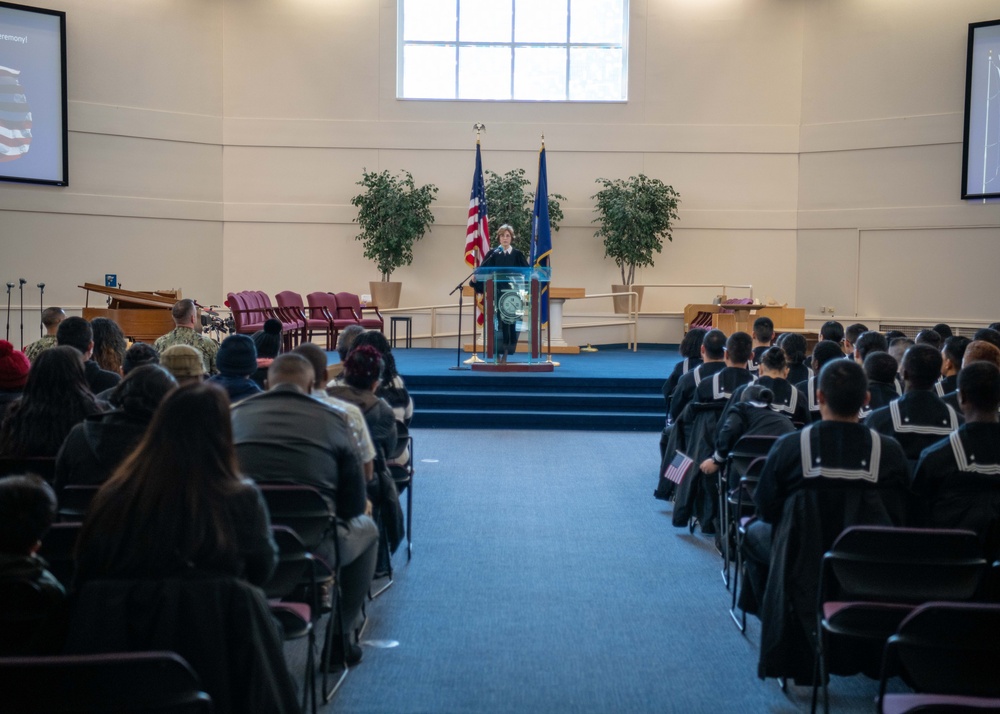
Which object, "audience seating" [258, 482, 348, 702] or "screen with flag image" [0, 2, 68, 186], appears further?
"screen with flag image" [0, 2, 68, 186]

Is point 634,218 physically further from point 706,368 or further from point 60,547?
point 60,547

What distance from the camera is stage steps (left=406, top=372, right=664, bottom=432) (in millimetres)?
9586

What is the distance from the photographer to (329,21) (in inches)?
616

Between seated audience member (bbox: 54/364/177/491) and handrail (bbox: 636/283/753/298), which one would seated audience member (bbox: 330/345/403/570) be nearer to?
seated audience member (bbox: 54/364/177/491)

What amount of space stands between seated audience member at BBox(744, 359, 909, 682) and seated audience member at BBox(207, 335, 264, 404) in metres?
2.59

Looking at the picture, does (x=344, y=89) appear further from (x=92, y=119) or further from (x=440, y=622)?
(x=440, y=622)

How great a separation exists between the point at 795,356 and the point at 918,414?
214cm

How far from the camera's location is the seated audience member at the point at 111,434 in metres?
3.22

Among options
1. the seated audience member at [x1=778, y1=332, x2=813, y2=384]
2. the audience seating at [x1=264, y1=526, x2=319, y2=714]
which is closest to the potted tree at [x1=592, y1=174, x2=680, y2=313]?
the seated audience member at [x1=778, y1=332, x2=813, y2=384]

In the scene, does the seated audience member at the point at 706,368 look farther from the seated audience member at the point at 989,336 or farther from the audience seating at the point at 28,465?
the audience seating at the point at 28,465

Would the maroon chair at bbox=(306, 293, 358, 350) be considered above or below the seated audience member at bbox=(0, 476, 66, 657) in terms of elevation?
above

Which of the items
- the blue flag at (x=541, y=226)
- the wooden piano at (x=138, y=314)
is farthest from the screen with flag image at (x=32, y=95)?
the blue flag at (x=541, y=226)

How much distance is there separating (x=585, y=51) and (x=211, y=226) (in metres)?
7.01

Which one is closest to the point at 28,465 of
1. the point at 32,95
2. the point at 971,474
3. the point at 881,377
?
the point at 971,474
